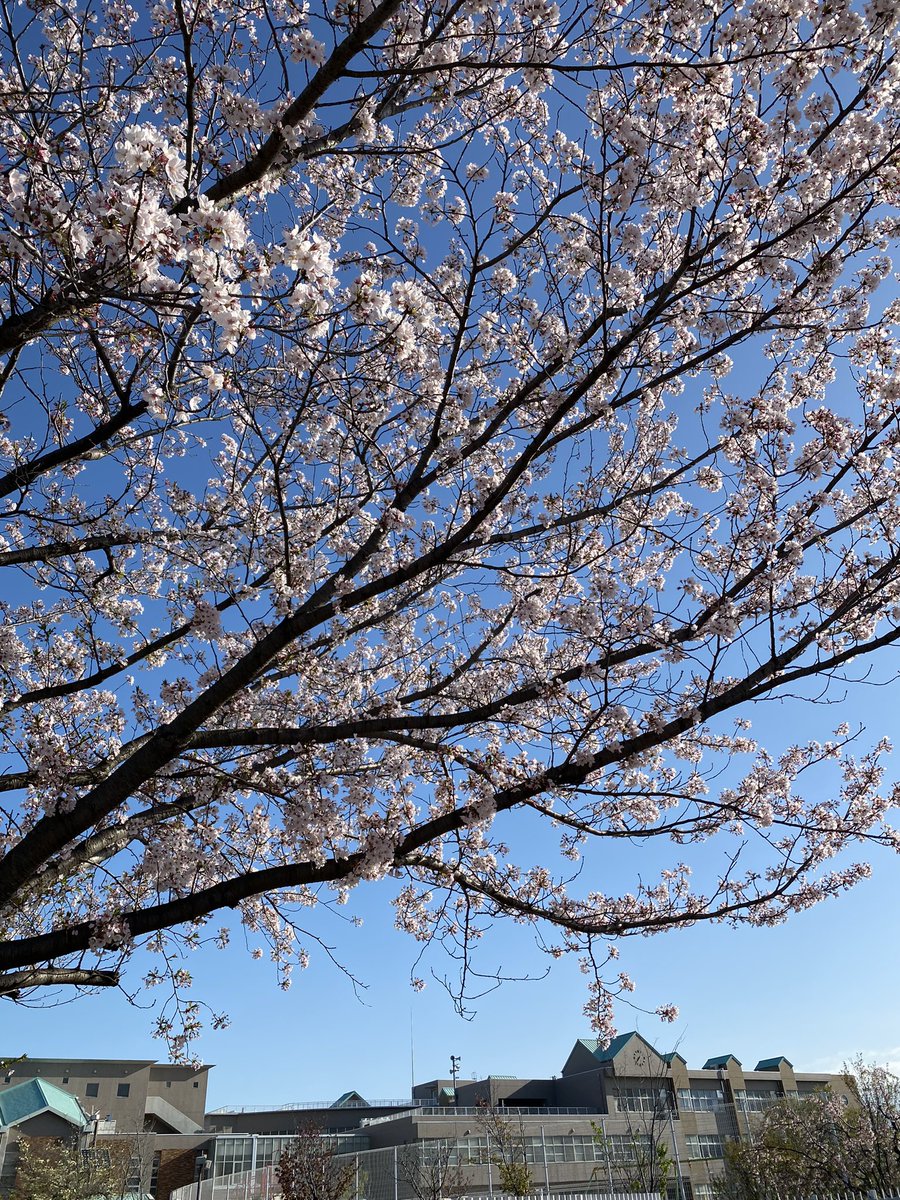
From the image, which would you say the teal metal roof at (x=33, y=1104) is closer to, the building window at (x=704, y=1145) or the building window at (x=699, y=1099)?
the building window at (x=704, y=1145)

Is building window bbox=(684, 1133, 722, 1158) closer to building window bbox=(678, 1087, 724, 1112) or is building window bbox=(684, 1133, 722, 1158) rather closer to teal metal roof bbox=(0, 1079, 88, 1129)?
building window bbox=(678, 1087, 724, 1112)

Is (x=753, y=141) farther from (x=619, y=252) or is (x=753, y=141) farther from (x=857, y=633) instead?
(x=857, y=633)

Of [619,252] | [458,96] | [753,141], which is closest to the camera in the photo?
[753,141]

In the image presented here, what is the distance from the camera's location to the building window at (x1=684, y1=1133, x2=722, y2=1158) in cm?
4072

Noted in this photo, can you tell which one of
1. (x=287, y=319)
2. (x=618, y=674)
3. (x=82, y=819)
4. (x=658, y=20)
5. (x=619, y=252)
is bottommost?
(x=82, y=819)

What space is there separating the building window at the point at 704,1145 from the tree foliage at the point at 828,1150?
12358mm

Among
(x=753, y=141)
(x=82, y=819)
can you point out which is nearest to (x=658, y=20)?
(x=753, y=141)

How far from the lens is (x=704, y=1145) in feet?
137

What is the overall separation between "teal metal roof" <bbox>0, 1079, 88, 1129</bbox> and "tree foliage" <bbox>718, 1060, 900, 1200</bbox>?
2316cm

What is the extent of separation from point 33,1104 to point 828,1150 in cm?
2862

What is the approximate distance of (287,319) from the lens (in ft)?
12.0

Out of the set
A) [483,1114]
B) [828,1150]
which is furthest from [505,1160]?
[828,1150]

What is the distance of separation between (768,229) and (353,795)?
4.08 m

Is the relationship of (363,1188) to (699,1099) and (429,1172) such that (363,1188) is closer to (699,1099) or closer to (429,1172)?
(429,1172)
